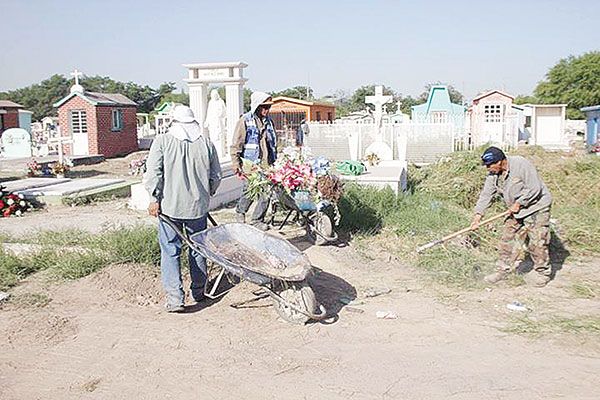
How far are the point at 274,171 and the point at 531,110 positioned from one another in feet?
100

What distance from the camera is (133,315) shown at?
191 inches

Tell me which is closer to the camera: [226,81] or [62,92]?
[226,81]

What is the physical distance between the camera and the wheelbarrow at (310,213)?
6.46 metres

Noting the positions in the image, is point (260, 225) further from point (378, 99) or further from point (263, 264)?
point (378, 99)

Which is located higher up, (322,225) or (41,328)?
(322,225)

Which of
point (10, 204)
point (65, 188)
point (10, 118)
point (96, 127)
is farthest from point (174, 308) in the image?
point (10, 118)

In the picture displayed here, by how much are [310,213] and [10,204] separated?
5.35 m

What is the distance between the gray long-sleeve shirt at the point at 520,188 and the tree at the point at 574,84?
40.5 meters

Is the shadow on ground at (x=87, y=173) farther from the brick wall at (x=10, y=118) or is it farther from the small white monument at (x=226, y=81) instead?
the brick wall at (x=10, y=118)

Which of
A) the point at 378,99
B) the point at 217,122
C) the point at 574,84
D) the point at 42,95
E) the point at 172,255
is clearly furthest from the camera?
the point at 42,95

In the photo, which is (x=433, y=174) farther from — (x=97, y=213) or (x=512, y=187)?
(x=97, y=213)

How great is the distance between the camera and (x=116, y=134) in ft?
79.2

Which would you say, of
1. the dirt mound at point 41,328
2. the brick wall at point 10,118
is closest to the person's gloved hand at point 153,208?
the dirt mound at point 41,328

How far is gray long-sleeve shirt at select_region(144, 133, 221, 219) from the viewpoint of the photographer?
4.84 meters
